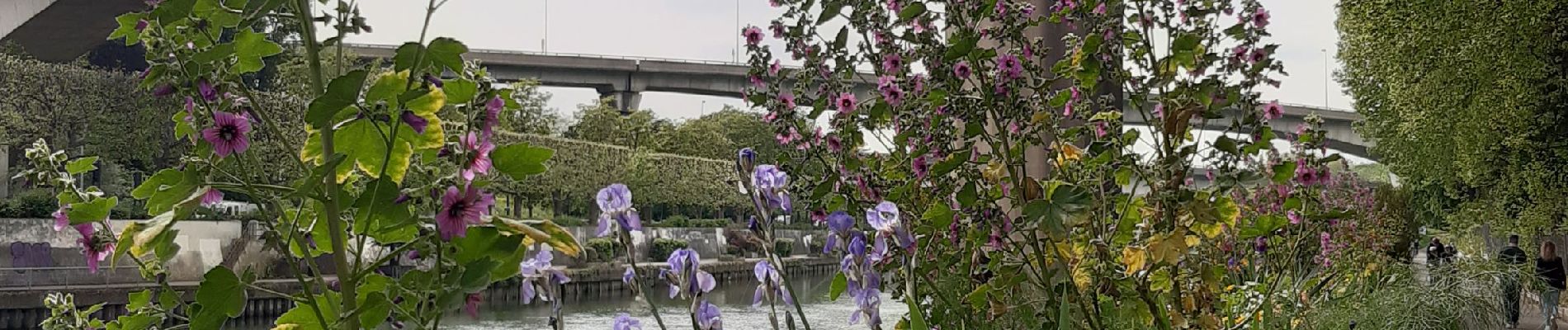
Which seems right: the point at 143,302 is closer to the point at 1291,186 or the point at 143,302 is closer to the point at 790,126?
the point at 790,126

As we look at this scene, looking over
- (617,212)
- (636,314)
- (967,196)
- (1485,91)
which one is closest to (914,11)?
(967,196)

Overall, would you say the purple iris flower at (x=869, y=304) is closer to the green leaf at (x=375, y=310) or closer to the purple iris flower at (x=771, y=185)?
the purple iris flower at (x=771, y=185)

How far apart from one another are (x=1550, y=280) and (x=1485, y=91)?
328 centimetres

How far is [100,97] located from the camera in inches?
608

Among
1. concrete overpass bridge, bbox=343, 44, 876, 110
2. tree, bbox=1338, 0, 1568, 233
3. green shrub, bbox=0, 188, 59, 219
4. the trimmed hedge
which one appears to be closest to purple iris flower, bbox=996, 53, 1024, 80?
tree, bbox=1338, 0, 1568, 233

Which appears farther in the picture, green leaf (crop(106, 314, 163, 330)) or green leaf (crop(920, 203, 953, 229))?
green leaf (crop(920, 203, 953, 229))

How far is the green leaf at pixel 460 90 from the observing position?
3.02 feet

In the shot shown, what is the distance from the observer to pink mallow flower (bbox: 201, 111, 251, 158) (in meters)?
0.90

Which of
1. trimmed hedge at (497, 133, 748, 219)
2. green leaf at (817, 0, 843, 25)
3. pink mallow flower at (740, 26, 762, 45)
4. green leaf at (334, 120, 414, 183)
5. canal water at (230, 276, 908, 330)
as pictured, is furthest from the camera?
trimmed hedge at (497, 133, 748, 219)

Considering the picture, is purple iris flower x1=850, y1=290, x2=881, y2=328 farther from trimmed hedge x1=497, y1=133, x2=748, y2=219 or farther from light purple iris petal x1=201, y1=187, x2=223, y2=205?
trimmed hedge x1=497, y1=133, x2=748, y2=219

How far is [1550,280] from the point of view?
20.5 ft

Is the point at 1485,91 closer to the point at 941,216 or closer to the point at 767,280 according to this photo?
the point at 941,216

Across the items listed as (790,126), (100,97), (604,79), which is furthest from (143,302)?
(604,79)

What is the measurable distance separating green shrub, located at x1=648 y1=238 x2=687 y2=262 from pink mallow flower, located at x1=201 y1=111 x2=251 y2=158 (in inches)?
631
